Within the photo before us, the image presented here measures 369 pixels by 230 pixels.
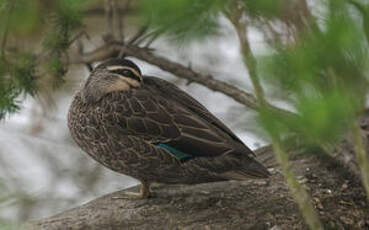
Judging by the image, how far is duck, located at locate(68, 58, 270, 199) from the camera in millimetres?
3797

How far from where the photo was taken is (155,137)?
381 centimetres

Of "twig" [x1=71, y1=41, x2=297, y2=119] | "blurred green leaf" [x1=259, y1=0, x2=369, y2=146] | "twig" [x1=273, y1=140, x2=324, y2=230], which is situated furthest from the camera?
"twig" [x1=71, y1=41, x2=297, y2=119]

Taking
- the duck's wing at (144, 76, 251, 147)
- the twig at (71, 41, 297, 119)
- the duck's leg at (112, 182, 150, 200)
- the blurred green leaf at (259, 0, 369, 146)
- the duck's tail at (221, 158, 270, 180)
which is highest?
the twig at (71, 41, 297, 119)

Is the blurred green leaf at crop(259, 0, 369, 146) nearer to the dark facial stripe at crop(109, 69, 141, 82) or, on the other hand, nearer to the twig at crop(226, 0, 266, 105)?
the twig at crop(226, 0, 266, 105)

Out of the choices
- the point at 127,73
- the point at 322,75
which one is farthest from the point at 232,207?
the point at 322,75

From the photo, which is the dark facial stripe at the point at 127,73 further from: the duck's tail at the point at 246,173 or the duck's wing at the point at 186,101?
the duck's tail at the point at 246,173

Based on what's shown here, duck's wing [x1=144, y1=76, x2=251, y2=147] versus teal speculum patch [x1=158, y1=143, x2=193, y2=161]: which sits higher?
duck's wing [x1=144, y1=76, x2=251, y2=147]

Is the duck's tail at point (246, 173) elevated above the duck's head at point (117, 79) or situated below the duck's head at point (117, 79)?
below

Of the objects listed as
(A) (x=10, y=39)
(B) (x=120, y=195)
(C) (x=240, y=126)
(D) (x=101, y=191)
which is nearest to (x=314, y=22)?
(B) (x=120, y=195)

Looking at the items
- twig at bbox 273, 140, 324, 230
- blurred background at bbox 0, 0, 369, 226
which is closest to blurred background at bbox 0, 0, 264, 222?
blurred background at bbox 0, 0, 369, 226

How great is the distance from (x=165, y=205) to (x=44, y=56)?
55.7 inches

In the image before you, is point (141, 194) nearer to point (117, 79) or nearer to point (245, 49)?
point (117, 79)

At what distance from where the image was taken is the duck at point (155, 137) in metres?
3.80

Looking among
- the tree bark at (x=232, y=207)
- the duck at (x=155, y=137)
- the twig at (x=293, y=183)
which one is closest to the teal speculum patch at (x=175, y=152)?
the duck at (x=155, y=137)
